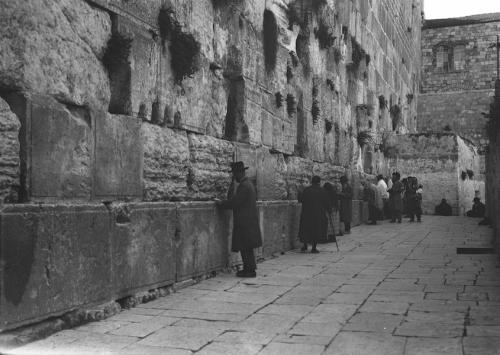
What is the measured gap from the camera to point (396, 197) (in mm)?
16344

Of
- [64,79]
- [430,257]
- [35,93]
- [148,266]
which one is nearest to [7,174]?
[35,93]

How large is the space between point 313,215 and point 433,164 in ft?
42.3

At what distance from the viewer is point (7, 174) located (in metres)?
3.96

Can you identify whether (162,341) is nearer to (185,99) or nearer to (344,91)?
(185,99)

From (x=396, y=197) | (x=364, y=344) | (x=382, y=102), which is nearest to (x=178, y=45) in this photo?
(x=364, y=344)

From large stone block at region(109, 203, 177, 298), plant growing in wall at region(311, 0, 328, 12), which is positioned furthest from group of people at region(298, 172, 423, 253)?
large stone block at region(109, 203, 177, 298)

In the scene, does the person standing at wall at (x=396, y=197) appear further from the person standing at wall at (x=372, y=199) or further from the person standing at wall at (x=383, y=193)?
the person standing at wall at (x=372, y=199)

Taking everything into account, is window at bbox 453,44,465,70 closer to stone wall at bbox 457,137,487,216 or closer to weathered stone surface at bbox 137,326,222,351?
stone wall at bbox 457,137,487,216

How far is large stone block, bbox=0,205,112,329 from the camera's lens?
381cm

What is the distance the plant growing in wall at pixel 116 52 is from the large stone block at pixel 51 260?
127 cm

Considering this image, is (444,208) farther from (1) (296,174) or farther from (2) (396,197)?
(1) (296,174)

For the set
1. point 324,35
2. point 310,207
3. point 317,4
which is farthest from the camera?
point 324,35

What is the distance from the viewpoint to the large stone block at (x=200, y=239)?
6070mm

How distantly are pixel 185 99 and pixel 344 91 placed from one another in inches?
315
